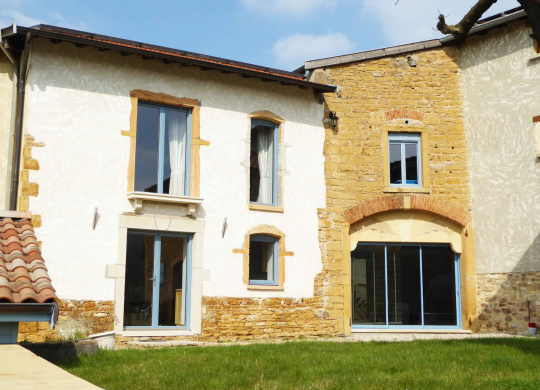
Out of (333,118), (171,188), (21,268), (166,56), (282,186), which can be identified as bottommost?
(21,268)

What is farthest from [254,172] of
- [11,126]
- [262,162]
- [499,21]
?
[499,21]

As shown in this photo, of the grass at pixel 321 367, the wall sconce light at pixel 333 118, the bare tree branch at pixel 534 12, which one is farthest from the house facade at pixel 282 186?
the bare tree branch at pixel 534 12

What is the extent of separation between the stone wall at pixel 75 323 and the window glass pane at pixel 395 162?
685 centimetres

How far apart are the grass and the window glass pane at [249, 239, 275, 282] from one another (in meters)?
3.40

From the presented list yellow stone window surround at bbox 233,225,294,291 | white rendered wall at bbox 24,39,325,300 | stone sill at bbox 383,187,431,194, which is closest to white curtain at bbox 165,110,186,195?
white rendered wall at bbox 24,39,325,300

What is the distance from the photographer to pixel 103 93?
12000 mm

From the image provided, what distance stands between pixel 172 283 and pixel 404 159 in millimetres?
6037

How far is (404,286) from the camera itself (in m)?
14.4

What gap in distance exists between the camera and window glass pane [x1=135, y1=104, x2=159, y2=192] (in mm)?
12266

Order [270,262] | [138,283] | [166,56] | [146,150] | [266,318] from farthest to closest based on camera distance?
[270,262]
[266,318]
[146,150]
[166,56]
[138,283]

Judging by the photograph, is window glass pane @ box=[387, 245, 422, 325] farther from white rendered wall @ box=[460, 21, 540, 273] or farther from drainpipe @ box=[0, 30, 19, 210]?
drainpipe @ box=[0, 30, 19, 210]

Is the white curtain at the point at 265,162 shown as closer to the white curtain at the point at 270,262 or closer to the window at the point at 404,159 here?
the white curtain at the point at 270,262

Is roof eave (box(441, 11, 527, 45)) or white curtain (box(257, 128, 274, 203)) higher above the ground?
roof eave (box(441, 11, 527, 45))

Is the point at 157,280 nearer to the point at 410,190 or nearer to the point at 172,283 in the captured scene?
the point at 172,283
